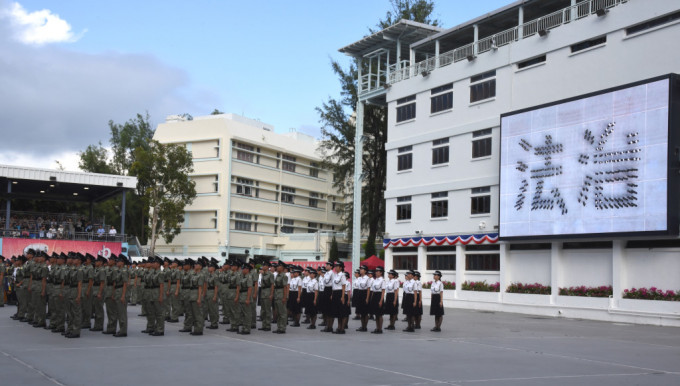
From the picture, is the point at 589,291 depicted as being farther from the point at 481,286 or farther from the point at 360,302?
the point at 360,302

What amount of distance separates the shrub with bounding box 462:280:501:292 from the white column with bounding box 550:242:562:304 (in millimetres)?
3370

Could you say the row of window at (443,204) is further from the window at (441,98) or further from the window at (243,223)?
the window at (243,223)

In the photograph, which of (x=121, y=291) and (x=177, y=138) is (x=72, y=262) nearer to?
(x=121, y=291)

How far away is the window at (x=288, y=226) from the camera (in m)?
59.4

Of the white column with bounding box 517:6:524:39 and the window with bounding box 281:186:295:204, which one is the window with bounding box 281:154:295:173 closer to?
the window with bounding box 281:186:295:204

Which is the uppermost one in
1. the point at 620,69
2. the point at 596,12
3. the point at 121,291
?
the point at 596,12

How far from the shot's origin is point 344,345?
14.9 meters

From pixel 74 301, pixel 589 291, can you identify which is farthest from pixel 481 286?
pixel 74 301

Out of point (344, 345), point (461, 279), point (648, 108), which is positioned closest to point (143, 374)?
point (344, 345)

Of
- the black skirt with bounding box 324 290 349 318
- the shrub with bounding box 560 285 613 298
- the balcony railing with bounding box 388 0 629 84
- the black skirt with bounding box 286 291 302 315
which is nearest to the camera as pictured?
the black skirt with bounding box 324 290 349 318

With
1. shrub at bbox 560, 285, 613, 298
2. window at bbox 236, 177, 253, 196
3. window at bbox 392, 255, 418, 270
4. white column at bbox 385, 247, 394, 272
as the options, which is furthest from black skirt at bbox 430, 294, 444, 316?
window at bbox 236, 177, 253, 196

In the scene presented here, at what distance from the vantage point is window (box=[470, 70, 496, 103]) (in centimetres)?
3256

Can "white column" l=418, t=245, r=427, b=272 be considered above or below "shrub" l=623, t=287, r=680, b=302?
above

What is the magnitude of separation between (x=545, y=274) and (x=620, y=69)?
8797mm
